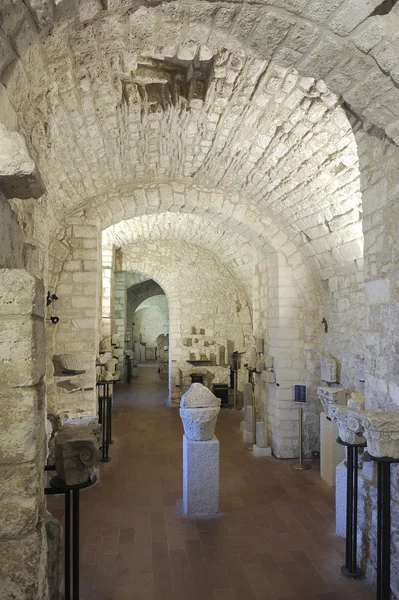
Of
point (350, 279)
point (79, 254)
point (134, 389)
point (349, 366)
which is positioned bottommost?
point (134, 389)

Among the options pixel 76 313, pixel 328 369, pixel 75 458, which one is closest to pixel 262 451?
pixel 328 369

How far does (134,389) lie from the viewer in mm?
13195

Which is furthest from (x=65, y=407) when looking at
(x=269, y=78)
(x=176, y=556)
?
(x=269, y=78)

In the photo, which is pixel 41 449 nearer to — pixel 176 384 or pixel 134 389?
pixel 176 384

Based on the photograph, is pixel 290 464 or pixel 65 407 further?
pixel 290 464

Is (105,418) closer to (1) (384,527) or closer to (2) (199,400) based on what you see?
(2) (199,400)

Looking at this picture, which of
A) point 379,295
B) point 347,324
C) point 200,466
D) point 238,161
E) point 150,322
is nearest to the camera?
point 379,295

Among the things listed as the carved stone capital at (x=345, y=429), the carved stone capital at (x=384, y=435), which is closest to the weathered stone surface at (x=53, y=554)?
the carved stone capital at (x=384, y=435)

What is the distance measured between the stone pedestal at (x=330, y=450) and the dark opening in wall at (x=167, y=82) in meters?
4.26

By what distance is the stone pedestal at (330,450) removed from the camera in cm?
537

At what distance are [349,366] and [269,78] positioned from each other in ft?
12.6

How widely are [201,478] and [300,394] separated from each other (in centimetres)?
226

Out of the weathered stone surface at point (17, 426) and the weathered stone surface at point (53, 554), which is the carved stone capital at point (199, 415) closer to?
the weathered stone surface at point (53, 554)

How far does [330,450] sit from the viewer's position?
5.43 meters
